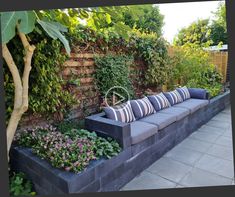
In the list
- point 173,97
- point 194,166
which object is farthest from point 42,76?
point 173,97

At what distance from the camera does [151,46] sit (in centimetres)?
500

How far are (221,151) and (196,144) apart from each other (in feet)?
1.33

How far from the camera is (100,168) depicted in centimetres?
223

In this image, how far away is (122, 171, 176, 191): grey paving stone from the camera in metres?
2.54

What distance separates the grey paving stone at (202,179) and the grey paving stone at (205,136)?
1.17 metres

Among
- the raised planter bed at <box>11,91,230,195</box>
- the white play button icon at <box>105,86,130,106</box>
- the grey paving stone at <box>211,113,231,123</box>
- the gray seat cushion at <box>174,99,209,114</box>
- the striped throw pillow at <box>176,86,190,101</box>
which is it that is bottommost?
the grey paving stone at <box>211,113,231,123</box>

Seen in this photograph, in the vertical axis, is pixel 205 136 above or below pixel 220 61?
below

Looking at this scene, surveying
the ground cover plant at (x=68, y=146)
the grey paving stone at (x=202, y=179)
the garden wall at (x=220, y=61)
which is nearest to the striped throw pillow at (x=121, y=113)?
the ground cover plant at (x=68, y=146)

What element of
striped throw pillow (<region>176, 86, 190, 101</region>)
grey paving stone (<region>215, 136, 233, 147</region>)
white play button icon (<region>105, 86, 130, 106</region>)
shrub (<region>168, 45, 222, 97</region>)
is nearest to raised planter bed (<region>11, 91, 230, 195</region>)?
grey paving stone (<region>215, 136, 233, 147</region>)

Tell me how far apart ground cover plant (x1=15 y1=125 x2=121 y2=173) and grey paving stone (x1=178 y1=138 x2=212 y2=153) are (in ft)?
5.00

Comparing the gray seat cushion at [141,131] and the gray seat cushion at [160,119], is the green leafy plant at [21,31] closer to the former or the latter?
the gray seat cushion at [141,131]

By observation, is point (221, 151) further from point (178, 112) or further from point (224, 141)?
point (178, 112)

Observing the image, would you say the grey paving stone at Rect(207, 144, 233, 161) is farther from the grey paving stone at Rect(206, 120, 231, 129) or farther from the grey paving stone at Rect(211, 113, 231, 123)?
the grey paving stone at Rect(211, 113, 231, 123)

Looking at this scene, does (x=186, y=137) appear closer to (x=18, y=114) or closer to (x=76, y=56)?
(x=76, y=56)
